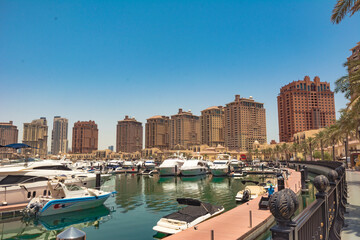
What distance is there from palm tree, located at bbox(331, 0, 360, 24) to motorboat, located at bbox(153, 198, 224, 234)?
14.8 metres

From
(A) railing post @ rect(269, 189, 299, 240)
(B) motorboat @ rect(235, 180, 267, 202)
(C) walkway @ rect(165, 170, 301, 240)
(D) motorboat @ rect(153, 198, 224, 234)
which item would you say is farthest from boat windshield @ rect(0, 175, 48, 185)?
(A) railing post @ rect(269, 189, 299, 240)

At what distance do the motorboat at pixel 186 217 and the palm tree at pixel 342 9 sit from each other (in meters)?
14.8

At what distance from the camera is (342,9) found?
1334cm

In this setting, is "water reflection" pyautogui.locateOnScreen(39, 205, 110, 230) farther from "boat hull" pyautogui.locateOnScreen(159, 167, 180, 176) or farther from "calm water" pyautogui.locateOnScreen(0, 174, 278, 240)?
"boat hull" pyautogui.locateOnScreen(159, 167, 180, 176)

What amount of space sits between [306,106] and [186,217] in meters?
194

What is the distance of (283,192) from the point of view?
4160 mm

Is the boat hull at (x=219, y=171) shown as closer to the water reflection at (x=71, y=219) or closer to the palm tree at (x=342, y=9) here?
the water reflection at (x=71, y=219)

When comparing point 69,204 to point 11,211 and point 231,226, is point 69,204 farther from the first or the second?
point 231,226

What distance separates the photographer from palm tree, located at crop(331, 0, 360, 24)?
42.8 feet

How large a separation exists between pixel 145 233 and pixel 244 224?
777 centimetres

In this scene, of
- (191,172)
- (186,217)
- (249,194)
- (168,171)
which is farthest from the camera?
(168,171)

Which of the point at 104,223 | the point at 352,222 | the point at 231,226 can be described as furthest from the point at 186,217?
the point at 352,222

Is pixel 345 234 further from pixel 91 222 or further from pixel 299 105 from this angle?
pixel 299 105

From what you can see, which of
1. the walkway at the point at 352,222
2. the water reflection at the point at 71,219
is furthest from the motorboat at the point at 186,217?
the walkway at the point at 352,222
